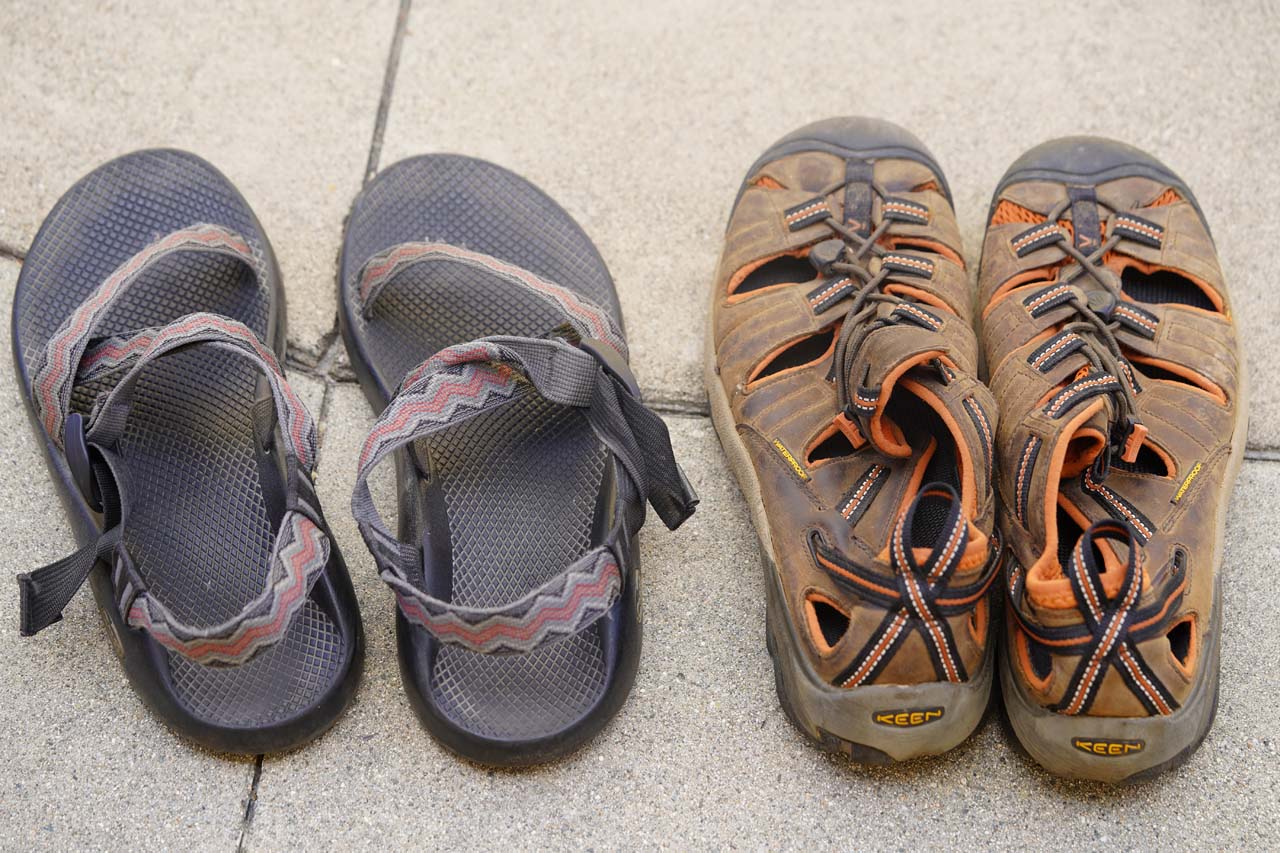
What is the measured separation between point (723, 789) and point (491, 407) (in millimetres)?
439

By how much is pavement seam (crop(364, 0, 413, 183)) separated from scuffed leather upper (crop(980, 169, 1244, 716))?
794 millimetres

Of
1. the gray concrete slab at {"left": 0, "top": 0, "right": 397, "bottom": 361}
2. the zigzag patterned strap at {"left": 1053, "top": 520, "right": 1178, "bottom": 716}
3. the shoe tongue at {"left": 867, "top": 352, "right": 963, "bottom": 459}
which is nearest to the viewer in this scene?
the zigzag patterned strap at {"left": 1053, "top": 520, "right": 1178, "bottom": 716}

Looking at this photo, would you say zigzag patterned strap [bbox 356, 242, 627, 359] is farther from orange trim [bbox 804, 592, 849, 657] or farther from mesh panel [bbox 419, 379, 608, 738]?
orange trim [bbox 804, 592, 849, 657]

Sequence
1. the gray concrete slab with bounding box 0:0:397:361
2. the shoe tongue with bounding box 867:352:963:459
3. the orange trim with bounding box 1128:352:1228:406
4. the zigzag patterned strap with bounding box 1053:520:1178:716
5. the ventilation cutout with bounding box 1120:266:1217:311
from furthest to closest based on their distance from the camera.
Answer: the gray concrete slab with bounding box 0:0:397:361, the ventilation cutout with bounding box 1120:266:1217:311, the orange trim with bounding box 1128:352:1228:406, the shoe tongue with bounding box 867:352:963:459, the zigzag patterned strap with bounding box 1053:520:1178:716

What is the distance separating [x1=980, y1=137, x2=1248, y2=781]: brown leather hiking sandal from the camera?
3.12 feet

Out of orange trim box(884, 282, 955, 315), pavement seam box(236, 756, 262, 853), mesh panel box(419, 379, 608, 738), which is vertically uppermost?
orange trim box(884, 282, 955, 315)

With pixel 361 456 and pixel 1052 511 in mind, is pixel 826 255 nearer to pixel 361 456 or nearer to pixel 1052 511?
pixel 1052 511

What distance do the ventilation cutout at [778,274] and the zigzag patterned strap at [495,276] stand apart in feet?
0.56

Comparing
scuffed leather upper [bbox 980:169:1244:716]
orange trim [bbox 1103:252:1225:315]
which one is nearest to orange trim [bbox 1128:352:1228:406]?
scuffed leather upper [bbox 980:169:1244:716]

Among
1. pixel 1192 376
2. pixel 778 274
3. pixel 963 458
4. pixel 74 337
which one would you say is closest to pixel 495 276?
pixel 778 274

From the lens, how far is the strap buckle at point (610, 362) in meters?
1.05

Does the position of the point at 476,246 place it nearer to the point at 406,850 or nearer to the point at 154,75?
the point at 154,75

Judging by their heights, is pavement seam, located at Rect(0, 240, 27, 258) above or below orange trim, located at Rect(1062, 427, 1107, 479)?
below

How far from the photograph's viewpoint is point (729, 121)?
1509 millimetres
